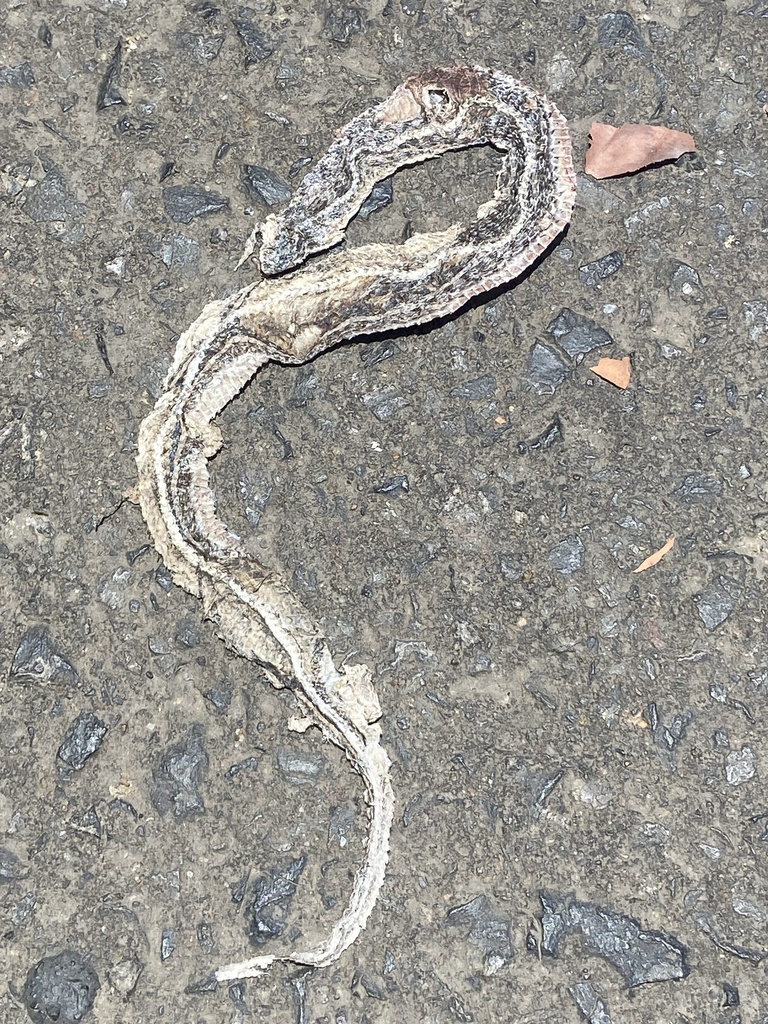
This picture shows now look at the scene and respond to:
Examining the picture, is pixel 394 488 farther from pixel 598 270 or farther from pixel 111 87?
pixel 111 87

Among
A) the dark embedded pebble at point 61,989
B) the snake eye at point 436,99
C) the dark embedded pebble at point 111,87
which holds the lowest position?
the dark embedded pebble at point 61,989

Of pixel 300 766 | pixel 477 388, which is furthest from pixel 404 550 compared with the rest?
pixel 300 766

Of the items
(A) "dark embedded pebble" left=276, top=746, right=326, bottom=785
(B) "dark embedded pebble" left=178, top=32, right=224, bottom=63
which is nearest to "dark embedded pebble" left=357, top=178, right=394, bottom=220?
(B) "dark embedded pebble" left=178, top=32, right=224, bottom=63

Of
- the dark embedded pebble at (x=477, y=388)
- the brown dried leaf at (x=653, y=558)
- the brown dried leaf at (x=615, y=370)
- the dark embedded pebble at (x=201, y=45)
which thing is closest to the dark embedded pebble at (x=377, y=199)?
the dark embedded pebble at (x=477, y=388)

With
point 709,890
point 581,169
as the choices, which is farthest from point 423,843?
point 581,169

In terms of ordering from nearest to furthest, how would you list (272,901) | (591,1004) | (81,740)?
1. (591,1004)
2. (272,901)
3. (81,740)

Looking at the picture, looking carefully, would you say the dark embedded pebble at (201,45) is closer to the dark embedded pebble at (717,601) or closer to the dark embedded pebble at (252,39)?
the dark embedded pebble at (252,39)

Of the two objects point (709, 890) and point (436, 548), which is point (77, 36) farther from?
point (709, 890)
